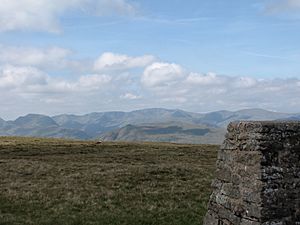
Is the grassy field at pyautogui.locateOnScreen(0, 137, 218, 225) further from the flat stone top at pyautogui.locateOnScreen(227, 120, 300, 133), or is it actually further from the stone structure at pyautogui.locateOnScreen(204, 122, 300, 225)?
the flat stone top at pyautogui.locateOnScreen(227, 120, 300, 133)

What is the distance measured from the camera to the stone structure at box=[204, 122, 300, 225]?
9.62m

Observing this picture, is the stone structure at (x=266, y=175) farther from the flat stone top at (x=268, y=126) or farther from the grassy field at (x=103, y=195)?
the grassy field at (x=103, y=195)

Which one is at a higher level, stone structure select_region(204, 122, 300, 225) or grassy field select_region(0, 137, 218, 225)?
stone structure select_region(204, 122, 300, 225)

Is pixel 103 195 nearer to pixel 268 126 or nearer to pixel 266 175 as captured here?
pixel 266 175

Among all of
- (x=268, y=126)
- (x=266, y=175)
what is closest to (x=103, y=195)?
(x=266, y=175)

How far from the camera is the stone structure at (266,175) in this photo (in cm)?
962

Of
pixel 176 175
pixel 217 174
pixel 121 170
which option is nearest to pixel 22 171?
pixel 121 170

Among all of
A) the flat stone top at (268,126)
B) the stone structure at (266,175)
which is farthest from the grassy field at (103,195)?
A: the flat stone top at (268,126)

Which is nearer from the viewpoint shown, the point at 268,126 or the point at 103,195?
the point at 268,126

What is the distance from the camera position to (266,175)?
9.68 m

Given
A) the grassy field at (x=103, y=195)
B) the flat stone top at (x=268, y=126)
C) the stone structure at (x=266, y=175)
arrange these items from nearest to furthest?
1. the stone structure at (x=266, y=175)
2. the flat stone top at (x=268, y=126)
3. the grassy field at (x=103, y=195)

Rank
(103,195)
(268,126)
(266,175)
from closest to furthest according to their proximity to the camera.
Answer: (266,175)
(268,126)
(103,195)

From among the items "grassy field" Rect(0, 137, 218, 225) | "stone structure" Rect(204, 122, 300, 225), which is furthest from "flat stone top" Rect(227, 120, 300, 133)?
"grassy field" Rect(0, 137, 218, 225)

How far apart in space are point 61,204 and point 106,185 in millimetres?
7090
